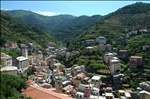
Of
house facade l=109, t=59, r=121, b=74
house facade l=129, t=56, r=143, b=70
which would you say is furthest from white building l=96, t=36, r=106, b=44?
house facade l=109, t=59, r=121, b=74

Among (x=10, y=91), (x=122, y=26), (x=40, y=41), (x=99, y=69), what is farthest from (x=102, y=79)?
(x=40, y=41)

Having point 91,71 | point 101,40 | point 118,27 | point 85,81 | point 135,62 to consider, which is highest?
point 118,27

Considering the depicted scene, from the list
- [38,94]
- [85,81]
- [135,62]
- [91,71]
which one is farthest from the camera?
[91,71]

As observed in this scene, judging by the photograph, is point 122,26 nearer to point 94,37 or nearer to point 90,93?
point 94,37

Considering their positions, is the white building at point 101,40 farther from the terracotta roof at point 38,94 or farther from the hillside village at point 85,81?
the terracotta roof at point 38,94

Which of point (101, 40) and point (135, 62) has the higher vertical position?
point (101, 40)

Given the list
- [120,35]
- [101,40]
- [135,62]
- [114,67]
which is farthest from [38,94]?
[120,35]

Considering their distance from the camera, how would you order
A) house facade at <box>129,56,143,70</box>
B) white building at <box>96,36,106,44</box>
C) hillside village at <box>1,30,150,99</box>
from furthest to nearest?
1. white building at <box>96,36,106,44</box>
2. house facade at <box>129,56,143,70</box>
3. hillside village at <box>1,30,150,99</box>

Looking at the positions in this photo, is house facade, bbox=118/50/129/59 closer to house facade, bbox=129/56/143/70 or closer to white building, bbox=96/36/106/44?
house facade, bbox=129/56/143/70

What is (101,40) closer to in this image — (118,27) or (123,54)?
(123,54)

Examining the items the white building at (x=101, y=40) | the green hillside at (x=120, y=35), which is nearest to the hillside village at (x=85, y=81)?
the green hillside at (x=120, y=35)

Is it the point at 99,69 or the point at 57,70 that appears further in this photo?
the point at 57,70
